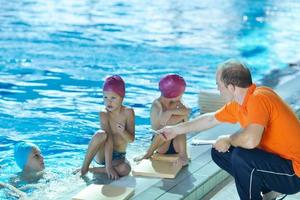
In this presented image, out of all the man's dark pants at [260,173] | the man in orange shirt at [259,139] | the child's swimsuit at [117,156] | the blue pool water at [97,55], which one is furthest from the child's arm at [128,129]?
the man's dark pants at [260,173]

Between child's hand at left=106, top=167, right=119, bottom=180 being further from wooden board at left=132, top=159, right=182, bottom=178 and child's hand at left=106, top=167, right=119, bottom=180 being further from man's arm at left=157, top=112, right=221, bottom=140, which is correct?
man's arm at left=157, top=112, right=221, bottom=140

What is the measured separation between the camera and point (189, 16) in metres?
19.3

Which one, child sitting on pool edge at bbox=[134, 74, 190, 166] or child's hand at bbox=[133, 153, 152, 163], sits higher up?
child sitting on pool edge at bbox=[134, 74, 190, 166]

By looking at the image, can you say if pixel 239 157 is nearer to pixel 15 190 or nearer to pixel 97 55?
pixel 15 190

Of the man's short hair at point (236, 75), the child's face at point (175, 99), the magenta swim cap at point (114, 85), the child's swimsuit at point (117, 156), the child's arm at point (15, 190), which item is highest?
the man's short hair at point (236, 75)

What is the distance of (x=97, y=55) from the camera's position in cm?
1262

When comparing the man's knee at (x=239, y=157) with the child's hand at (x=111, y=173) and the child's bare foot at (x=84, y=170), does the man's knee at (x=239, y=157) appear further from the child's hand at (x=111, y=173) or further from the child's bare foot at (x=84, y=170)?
the child's bare foot at (x=84, y=170)

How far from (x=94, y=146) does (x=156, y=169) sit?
565 mm

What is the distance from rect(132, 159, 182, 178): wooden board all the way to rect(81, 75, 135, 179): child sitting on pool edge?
125 mm

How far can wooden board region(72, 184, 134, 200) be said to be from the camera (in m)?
4.52

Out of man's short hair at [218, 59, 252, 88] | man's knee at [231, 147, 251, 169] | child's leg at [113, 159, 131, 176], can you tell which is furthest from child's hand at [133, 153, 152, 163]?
man's short hair at [218, 59, 252, 88]

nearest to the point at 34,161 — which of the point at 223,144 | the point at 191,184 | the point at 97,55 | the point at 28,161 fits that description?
the point at 28,161

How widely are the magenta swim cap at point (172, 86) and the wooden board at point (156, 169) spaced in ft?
2.00

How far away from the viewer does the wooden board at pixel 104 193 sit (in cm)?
452
